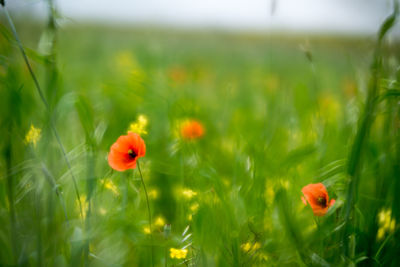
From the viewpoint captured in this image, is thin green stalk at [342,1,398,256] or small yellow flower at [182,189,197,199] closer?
thin green stalk at [342,1,398,256]

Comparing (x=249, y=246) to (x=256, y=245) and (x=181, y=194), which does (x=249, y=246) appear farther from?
(x=181, y=194)

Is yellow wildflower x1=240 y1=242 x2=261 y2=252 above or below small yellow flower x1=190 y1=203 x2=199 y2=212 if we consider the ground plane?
below

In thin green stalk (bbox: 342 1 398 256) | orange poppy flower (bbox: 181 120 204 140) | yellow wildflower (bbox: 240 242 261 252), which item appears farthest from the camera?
orange poppy flower (bbox: 181 120 204 140)

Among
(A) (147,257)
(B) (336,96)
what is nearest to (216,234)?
(A) (147,257)

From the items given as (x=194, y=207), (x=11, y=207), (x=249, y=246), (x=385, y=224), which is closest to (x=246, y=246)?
(x=249, y=246)

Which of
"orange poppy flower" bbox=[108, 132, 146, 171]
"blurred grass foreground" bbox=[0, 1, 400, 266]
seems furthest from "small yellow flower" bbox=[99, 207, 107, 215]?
"orange poppy flower" bbox=[108, 132, 146, 171]

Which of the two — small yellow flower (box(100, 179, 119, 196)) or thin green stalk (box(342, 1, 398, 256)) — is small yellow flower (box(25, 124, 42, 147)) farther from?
thin green stalk (box(342, 1, 398, 256))

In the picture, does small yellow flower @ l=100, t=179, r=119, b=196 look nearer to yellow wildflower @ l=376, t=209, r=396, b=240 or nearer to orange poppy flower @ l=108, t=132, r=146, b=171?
orange poppy flower @ l=108, t=132, r=146, b=171

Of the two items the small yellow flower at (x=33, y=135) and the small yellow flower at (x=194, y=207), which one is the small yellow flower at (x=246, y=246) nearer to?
the small yellow flower at (x=194, y=207)

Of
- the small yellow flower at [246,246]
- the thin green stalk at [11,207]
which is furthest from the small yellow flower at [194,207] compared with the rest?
the thin green stalk at [11,207]

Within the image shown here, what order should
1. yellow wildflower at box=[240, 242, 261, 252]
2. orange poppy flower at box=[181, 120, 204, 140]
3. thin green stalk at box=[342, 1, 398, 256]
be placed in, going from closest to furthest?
1. thin green stalk at box=[342, 1, 398, 256]
2. yellow wildflower at box=[240, 242, 261, 252]
3. orange poppy flower at box=[181, 120, 204, 140]

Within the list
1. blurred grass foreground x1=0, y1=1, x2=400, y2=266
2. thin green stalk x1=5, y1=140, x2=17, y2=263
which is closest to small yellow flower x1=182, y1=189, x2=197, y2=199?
blurred grass foreground x1=0, y1=1, x2=400, y2=266

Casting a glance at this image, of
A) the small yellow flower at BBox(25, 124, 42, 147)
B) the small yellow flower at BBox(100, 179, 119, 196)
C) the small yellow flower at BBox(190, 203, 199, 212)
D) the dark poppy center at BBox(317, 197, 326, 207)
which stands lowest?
the small yellow flower at BBox(190, 203, 199, 212)

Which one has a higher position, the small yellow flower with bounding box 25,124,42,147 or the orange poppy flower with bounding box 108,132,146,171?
the small yellow flower with bounding box 25,124,42,147
